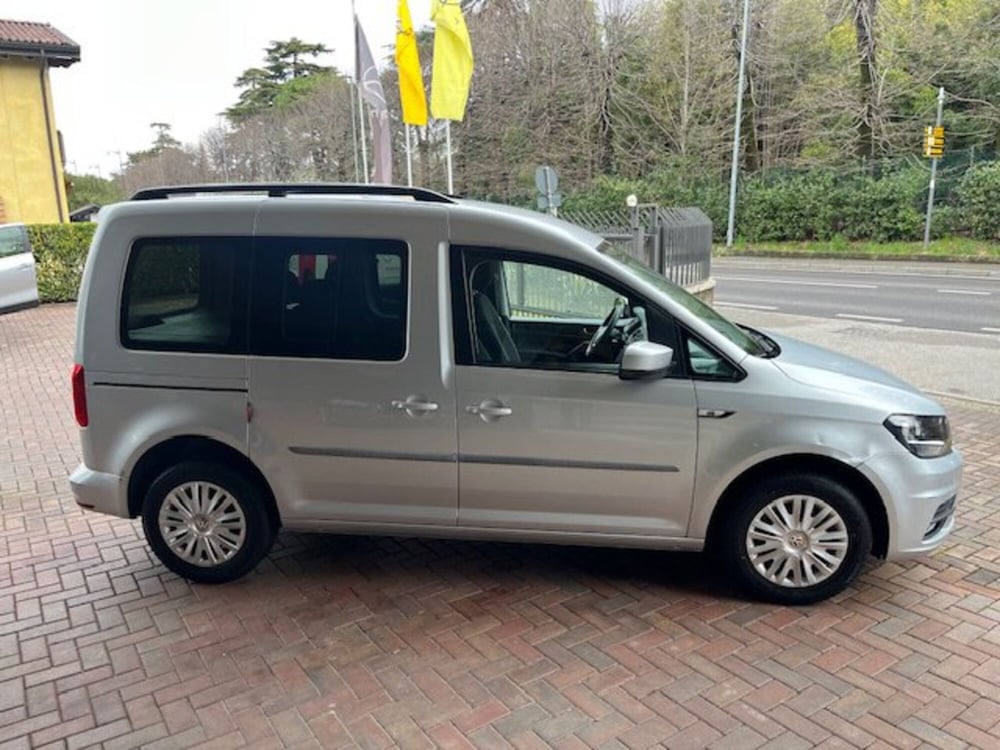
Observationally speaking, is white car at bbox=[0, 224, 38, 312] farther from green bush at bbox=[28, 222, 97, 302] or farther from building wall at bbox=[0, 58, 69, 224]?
building wall at bbox=[0, 58, 69, 224]

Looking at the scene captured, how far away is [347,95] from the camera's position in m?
42.4

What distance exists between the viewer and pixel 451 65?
1111 centimetres

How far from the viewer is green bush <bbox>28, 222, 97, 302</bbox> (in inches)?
649

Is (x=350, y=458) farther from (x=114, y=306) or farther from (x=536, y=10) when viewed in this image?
(x=536, y=10)

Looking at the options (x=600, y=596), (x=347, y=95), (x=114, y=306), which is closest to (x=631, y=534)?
(x=600, y=596)

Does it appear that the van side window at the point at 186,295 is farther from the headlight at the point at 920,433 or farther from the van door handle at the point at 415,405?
the headlight at the point at 920,433

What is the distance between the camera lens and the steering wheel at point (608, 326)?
12.2 feet

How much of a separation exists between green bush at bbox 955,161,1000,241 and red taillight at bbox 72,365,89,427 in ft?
82.4

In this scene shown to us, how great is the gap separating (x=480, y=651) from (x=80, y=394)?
236 cm

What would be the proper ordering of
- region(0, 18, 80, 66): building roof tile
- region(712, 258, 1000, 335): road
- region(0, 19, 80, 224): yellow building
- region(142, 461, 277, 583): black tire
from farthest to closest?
region(0, 19, 80, 224): yellow building
region(0, 18, 80, 66): building roof tile
region(712, 258, 1000, 335): road
region(142, 461, 277, 583): black tire

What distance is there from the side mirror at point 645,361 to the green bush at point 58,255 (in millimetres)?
16500

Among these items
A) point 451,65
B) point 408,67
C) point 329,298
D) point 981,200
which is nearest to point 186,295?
point 329,298

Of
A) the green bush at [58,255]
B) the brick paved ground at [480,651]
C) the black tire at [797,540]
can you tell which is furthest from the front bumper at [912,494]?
the green bush at [58,255]

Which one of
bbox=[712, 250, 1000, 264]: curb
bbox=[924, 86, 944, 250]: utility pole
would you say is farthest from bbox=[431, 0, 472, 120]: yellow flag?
bbox=[924, 86, 944, 250]: utility pole
